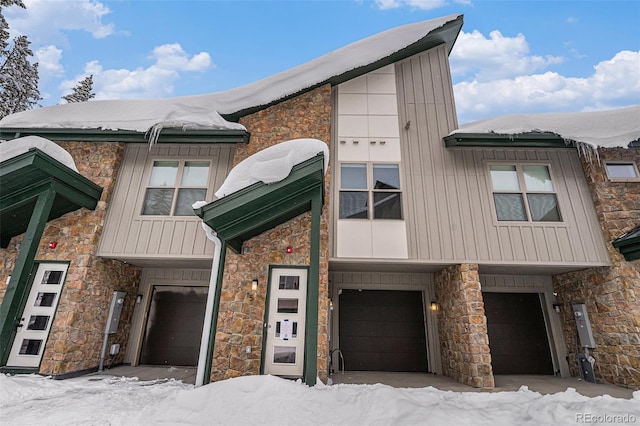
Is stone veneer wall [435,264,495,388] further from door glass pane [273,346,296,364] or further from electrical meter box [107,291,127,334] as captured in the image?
electrical meter box [107,291,127,334]

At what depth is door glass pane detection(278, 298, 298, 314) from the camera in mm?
5383


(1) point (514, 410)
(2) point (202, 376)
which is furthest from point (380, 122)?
(2) point (202, 376)

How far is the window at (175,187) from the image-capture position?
20.0 ft

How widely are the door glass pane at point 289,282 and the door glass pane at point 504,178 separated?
15.5 ft

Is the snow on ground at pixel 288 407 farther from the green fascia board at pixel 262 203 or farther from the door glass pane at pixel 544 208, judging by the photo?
the door glass pane at pixel 544 208

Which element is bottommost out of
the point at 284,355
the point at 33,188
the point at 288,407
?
the point at 288,407

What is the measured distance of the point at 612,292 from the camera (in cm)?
546

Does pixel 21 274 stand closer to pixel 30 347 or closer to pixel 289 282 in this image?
pixel 30 347

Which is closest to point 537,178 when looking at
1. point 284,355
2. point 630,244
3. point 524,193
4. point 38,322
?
point 524,193

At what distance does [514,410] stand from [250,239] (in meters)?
4.74

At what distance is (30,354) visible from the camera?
514 centimetres

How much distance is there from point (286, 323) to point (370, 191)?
3.21 meters

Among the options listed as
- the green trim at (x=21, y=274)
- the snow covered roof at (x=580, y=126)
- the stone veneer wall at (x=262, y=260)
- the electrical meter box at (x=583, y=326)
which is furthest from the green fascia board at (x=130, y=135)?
the electrical meter box at (x=583, y=326)

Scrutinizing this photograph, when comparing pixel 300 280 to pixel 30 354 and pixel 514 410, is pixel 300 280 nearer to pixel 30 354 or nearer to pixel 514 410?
pixel 514 410
